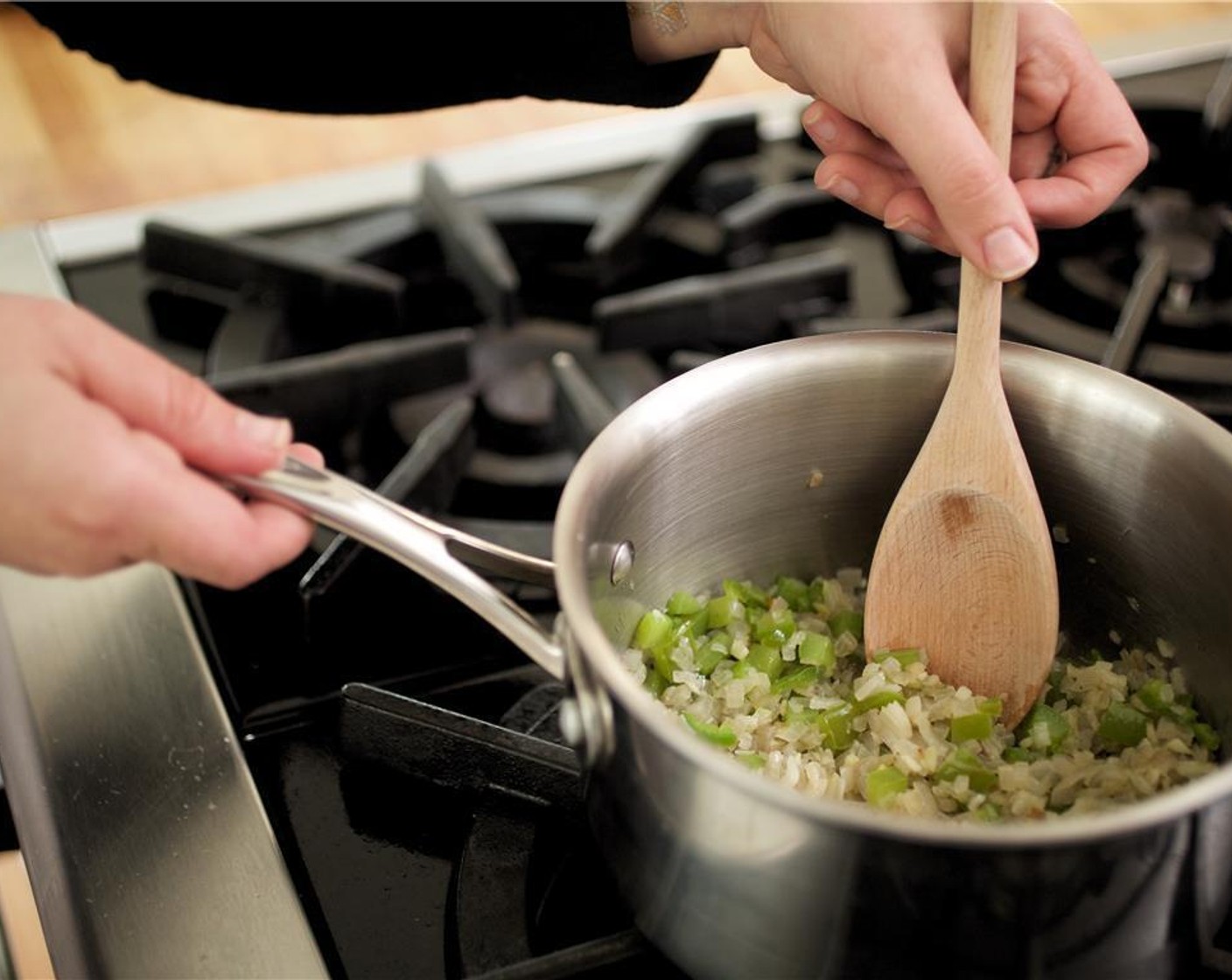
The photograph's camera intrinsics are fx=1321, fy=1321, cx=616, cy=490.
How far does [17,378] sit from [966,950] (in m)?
0.43

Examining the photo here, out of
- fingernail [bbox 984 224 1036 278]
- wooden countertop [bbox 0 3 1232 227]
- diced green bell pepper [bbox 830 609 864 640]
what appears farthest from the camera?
wooden countertop [bbox 0 3 1232 227]

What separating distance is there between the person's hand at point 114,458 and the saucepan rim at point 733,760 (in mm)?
128

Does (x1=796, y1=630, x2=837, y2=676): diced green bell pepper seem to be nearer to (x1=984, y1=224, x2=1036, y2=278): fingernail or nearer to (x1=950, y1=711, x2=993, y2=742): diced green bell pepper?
(x1=950, y1=711, x2=993, y2=742): diced green bell pepper

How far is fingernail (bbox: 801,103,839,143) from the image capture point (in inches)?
32.0

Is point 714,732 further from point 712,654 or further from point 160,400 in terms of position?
point 160,400

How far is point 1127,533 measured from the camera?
0.72m

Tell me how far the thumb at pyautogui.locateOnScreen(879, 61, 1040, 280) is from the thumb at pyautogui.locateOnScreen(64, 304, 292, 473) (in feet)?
1.19

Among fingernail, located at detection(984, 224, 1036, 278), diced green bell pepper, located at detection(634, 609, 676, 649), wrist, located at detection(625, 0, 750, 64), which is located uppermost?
wrist, located at detection(625, 0, 750, 64)

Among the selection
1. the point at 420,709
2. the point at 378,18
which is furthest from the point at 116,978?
the point at 378,18

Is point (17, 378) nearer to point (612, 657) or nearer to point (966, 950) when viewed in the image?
point (612, 657)

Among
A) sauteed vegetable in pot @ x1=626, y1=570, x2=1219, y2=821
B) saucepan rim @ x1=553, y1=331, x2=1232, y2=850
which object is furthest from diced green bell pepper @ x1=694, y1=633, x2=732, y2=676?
saucepan rim @ x1=553, y1=331, x2=1232, y2=850

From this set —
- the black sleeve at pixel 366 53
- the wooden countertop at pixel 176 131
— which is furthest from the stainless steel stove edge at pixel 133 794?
the wooden countertop at pixel 176 131

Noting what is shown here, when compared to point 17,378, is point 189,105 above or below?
below

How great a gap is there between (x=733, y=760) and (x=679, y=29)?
570 mm
